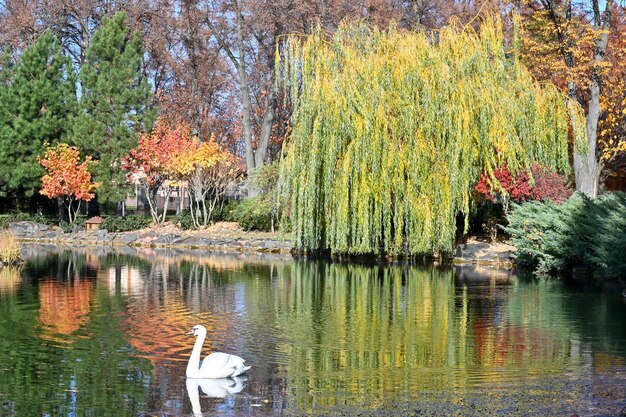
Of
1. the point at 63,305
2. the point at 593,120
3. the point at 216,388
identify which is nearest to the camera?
the point at 216,388

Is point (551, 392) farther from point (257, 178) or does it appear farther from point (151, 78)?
point (151, 78)

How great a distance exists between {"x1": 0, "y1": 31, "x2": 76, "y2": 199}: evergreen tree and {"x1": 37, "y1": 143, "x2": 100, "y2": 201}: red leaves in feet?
3.33

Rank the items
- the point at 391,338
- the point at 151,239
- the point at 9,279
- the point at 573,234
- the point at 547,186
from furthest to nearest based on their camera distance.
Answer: the point at 151,239, the point at 547,186, the point at 573,234, the point at 9,279, the point at 391,338

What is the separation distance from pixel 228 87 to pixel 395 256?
2507 centimetres

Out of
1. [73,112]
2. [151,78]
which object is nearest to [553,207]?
[73,112]

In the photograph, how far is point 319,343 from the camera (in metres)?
14.0

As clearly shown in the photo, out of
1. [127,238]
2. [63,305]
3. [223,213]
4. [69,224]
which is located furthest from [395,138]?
[69,224]

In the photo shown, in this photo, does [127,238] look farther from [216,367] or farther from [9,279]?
[216,367]

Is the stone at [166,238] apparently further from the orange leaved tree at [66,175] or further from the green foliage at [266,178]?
the orange leaved tree at [66,175]

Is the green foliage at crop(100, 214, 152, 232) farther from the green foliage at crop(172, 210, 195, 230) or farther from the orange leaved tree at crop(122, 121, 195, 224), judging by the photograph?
the green foliage at crop(172, 210, 195, 230)

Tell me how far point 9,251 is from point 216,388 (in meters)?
18.0

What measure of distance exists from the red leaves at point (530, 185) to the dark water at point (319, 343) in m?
3.42

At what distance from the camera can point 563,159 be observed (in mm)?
27953

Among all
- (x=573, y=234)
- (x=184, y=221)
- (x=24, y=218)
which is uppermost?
(x=24, y=218)
